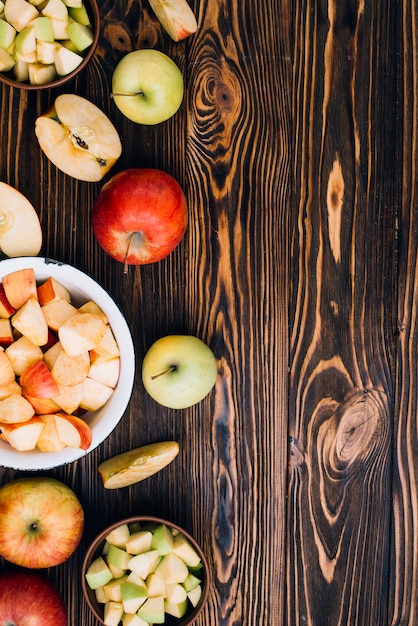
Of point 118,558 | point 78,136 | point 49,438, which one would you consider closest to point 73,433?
point 49,438

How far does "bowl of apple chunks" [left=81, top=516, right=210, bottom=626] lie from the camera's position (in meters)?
1.05

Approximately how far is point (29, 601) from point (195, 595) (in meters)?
0.27

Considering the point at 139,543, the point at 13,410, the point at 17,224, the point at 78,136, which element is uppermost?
the point at 78,136

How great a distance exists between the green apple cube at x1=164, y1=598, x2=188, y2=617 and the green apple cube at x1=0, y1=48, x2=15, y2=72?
92 cm

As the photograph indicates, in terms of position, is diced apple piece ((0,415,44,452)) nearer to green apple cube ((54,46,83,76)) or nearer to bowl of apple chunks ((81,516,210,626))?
bowl of apple chunks ((81,516,210,626))

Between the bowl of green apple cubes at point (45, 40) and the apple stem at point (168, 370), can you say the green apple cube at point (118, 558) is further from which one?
the bowl of green apple cubes at point (45, 40)

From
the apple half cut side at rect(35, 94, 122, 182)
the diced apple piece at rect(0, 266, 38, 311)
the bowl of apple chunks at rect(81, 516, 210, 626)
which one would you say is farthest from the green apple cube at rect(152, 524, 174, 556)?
the apple half cut side at rect(35, 94, 122, 182)

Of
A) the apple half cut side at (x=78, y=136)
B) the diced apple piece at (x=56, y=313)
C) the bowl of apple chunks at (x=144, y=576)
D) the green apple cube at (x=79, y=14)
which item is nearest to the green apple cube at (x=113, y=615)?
the bowl of apple chunks at (x=144, y=576)

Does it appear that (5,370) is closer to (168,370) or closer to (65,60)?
(168,370)

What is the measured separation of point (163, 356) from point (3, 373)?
0.25 meters

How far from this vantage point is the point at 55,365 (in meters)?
0.99

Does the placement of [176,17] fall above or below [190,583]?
above

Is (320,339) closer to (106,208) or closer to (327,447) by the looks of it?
(327,447)

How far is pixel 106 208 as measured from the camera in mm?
1021
